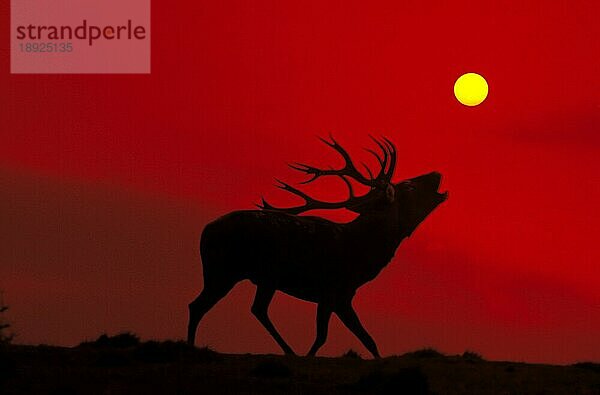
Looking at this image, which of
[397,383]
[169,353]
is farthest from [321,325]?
[397,383]

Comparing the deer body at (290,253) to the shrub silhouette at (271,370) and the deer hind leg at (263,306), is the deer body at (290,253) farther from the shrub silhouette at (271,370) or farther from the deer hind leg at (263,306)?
the shrub silhouette at (271,370)

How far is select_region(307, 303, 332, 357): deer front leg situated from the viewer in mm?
30609

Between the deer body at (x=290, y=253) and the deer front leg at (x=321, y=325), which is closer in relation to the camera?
the deer front leg at (x=321, y=325)

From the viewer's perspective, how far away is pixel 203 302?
1207 inches

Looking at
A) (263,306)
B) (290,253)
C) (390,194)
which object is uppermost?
(390,194)

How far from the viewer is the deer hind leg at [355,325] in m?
30.6

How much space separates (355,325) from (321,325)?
69 cm

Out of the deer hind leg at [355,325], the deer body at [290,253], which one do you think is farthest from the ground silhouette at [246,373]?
the deer body at [290,253]

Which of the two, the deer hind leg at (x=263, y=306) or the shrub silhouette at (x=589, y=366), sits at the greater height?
the deer hind leg at (x=263, y=306)

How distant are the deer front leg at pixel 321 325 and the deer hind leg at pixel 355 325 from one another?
23 cm

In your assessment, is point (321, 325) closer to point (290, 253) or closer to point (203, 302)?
point (290, 253)

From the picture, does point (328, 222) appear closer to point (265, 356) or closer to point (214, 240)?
point (214, 240)

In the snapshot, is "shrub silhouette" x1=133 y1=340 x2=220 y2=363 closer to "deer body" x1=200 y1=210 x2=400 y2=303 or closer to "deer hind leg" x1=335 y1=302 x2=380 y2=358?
"deer body" x1=200 y1=210 x2=400 y2=303

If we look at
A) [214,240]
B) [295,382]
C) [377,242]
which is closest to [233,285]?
[214,240]
